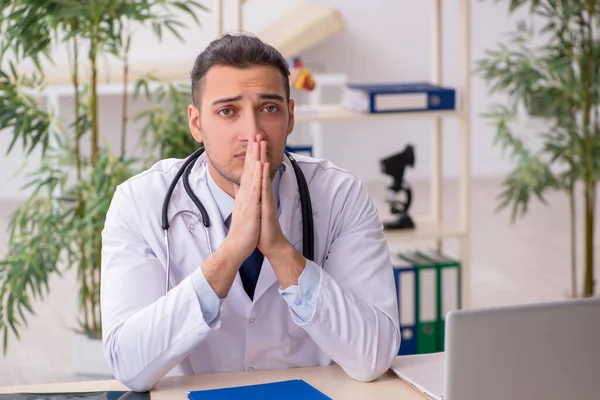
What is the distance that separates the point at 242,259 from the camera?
1.67 m

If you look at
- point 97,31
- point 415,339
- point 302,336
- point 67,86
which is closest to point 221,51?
point 302,336

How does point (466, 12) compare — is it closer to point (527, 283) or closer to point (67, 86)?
point (527, 283)

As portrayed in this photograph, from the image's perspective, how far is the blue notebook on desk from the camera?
1.56 m

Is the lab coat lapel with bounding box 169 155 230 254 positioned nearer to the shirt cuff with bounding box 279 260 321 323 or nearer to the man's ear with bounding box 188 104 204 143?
the man's ear with bounding box 188 104 204 143

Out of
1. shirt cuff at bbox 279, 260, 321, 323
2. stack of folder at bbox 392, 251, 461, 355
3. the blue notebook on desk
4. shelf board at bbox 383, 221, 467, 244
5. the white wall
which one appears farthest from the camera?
the white wall

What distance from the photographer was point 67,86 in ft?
18.4

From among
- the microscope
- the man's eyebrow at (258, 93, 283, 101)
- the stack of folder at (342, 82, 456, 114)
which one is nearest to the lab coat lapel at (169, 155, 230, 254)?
the man's eyebrow at (258, 93, 283, 101)

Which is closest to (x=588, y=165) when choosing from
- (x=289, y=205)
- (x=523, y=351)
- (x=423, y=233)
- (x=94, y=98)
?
(x=423, y=233)

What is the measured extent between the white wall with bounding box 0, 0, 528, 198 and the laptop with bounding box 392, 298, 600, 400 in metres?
5.35

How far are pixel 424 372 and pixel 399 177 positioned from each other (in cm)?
216

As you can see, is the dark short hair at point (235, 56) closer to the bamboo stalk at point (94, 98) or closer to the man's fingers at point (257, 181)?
the man's fingers at point (257, 181)

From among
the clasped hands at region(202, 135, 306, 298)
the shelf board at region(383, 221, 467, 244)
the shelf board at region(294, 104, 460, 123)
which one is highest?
the shelf board at region(294, 104, 460, 123)

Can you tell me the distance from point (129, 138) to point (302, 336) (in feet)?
15.8

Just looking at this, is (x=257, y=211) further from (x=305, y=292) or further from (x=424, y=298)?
(x=424, y=298)
